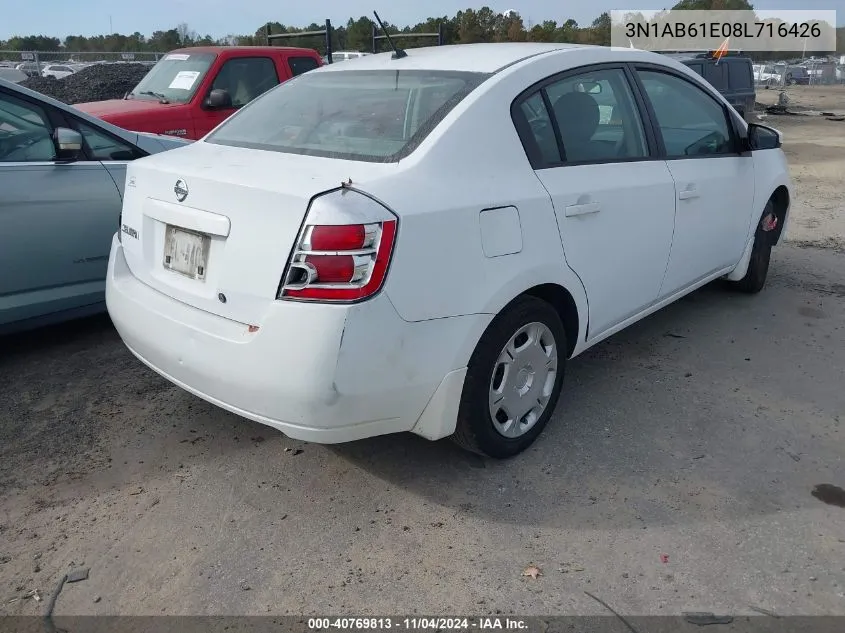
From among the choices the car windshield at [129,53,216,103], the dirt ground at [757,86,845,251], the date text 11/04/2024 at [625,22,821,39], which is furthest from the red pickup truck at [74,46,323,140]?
the date text 11/04/2024 at [625,22,821,39]

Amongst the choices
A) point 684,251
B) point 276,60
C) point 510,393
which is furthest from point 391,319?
point 276,60

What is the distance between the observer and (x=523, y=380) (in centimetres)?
305

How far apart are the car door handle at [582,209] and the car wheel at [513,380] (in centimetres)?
40

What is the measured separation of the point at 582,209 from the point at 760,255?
2.55 meters

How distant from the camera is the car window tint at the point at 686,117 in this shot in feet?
12.5

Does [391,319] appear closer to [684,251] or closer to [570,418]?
[570,418]

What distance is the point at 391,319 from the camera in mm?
2375

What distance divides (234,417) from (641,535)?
1936 millimetres

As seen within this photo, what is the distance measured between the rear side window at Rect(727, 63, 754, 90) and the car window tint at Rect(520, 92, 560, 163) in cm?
1275

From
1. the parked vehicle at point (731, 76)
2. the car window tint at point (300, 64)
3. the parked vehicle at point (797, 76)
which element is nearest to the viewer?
the car window tint at point (300, 64)

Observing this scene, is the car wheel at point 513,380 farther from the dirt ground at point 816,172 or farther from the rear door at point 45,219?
the dirt ground at point 816,172

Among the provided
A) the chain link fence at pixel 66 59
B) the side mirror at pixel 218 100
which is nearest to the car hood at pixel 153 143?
the side mirror at pixel 218 100

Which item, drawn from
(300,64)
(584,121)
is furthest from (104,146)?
(300,64)

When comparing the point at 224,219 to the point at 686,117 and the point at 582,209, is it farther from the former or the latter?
the point at 686,117
